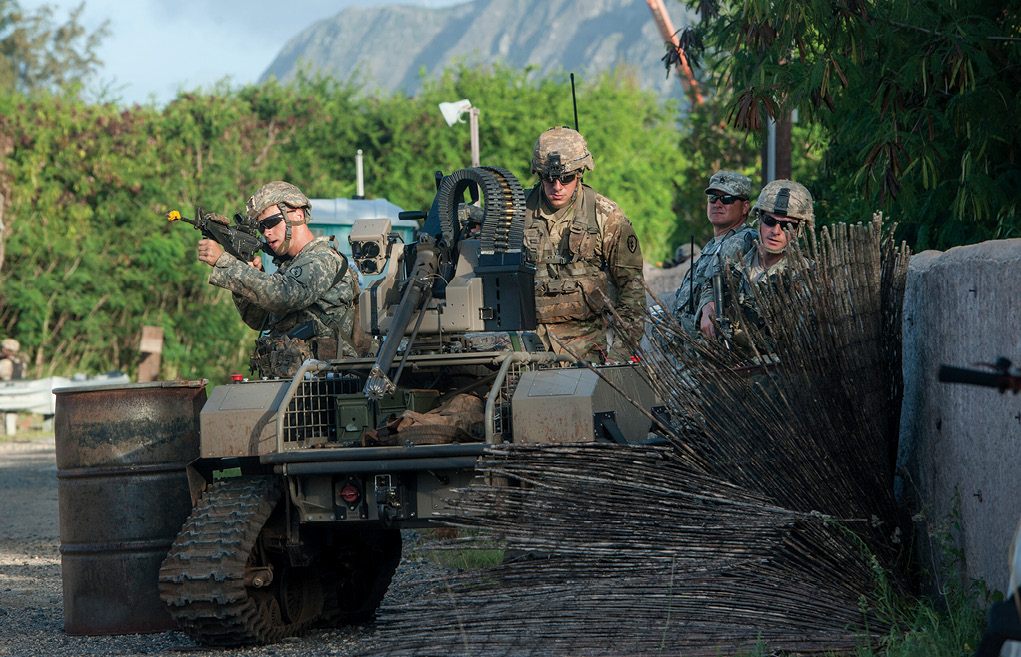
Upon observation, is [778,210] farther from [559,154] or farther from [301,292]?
[301,292]

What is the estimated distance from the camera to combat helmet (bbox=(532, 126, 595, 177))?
25.0 feet

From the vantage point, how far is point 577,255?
7.79 metres

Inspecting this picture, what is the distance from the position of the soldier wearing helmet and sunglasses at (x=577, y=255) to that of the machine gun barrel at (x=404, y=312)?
1080 mm

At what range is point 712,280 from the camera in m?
6.86

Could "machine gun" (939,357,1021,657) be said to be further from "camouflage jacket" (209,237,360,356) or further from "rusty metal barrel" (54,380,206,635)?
"camouflage jacket" (209,237,360,356)

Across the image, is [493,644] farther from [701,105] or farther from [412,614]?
[701,105]

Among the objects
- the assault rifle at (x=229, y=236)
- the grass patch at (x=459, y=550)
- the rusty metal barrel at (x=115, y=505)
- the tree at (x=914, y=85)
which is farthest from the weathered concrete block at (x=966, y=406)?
the assault rifle at (x=229, y=236)

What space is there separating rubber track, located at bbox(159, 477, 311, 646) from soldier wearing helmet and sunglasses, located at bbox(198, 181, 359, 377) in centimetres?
115

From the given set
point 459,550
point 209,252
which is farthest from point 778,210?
point 209,252

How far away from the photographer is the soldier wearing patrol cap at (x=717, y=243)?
24.2 ft

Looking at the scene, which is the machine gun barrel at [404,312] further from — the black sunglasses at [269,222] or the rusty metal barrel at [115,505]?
the black sunglasses at [269,222]

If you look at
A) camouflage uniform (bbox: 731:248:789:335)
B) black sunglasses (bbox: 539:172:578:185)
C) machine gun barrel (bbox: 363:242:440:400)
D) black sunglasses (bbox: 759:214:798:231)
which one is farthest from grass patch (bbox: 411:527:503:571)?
black sunglasses (bbox: 759:214:798:231)

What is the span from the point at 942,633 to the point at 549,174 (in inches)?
145

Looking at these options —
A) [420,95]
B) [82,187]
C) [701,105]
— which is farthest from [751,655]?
[420,95]
